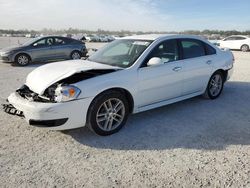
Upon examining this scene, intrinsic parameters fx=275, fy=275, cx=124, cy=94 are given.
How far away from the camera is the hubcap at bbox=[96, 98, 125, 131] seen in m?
4.27

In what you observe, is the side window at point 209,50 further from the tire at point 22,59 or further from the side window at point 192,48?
the tire at point 22,59

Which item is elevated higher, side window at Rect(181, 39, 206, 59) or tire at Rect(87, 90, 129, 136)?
side window at Rect(181, 39, 206, 59)

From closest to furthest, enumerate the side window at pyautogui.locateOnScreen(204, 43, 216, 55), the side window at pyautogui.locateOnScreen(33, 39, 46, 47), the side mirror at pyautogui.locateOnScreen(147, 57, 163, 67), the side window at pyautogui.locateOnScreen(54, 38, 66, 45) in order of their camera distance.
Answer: the side mirror at pyautogui.locateOnScreen(147, 57, 163, 67)
the side window at pyautogui.locateOnScreen(204, 43, 216, 55)
the side window at pyautogui.locateOnScreen(33, 39, 46, 47)
the side window at pyautogui.locateOnScreen(54, 38, 66, 45)

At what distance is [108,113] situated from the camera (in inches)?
170

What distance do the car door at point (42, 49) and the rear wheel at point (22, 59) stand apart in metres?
0.31

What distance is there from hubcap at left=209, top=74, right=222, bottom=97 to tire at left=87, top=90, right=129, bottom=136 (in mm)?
2658

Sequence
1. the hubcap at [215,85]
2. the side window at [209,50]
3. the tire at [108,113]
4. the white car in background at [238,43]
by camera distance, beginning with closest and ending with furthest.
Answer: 1. the tire at [108,113]
2. the side window at [209,50]
3. the hubcap at [215,85]
4. the white car in background at [238,43]

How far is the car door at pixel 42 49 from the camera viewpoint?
12.8 meters

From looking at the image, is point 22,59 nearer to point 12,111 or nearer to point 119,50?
point 119,50

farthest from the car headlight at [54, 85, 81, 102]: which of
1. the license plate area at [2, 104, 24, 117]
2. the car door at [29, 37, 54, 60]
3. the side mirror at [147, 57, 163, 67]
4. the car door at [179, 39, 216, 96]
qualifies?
the car door at [29, 37, 54, 60]

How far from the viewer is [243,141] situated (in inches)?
163

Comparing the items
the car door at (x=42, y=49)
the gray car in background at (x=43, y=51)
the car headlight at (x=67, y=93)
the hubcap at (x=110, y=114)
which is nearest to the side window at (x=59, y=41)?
the gray car in background at (x=43, y=51)

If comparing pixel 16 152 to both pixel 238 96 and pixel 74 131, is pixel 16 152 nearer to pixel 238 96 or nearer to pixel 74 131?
pixel 74 131

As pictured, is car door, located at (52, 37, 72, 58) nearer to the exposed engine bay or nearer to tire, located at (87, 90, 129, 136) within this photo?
the exposed engine bay
